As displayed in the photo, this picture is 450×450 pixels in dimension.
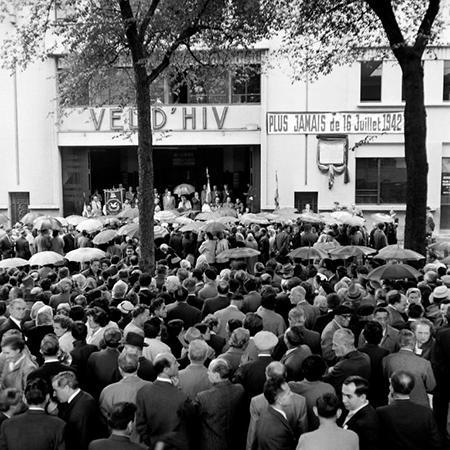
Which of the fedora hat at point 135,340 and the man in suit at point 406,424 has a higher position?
the fedora hat at point 135,340

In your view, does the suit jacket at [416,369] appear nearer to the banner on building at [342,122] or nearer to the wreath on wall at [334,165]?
the wreath on wall at [334,165]

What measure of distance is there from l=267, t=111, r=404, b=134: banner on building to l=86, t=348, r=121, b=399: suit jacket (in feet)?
74.7

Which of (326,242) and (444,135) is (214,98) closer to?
(444,135)

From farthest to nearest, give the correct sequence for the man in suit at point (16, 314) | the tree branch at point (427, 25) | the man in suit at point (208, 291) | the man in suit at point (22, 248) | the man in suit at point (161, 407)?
the man in suit at point (22, 248)
the tree branch at point (427, 25)
the man in suit at point (208, 291)
the man in suit at point (16, 314)
the man in suit at point (161, 407)

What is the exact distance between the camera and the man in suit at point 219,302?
Result: 9.82 metres

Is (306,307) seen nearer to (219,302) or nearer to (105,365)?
(219,302)

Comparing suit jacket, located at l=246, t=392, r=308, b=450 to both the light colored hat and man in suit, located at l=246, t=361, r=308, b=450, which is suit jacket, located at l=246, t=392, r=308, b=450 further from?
the light colored hat

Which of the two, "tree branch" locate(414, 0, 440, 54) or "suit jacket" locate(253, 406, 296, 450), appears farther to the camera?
"tree branch" locate(414, 0, 440, 54)

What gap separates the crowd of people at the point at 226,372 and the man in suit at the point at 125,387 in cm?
1

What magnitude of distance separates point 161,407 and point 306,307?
12.6ft

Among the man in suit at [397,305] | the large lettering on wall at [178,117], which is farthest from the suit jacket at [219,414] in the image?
the large lettering on wall at [178,117]

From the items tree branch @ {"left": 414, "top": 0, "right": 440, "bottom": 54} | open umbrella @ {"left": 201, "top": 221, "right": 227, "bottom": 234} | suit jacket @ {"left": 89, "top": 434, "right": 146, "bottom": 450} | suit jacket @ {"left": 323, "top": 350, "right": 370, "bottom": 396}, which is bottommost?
suit jacket @ {"left": 89, "top": 434, "right": 146, "bottom": 450}

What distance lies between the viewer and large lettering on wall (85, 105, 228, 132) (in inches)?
1147

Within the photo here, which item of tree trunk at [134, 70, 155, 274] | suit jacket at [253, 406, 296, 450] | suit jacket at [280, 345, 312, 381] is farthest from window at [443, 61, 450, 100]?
suit jacket at [253, 406, 296, 450]
